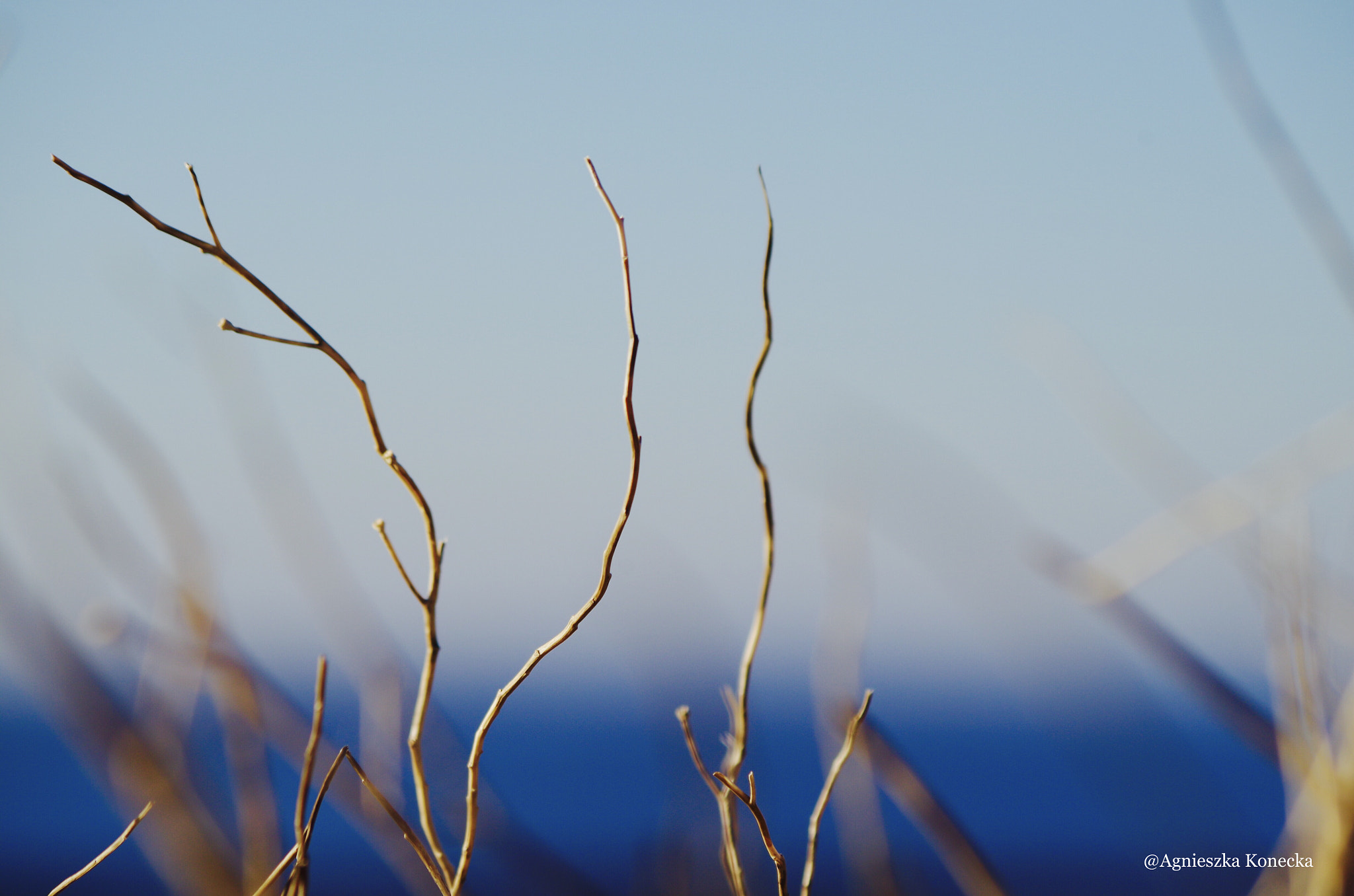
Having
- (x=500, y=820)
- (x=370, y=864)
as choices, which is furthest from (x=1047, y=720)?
(x=370, y=864)

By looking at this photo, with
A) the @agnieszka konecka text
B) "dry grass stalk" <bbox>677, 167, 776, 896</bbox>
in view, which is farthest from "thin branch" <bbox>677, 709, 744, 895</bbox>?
the @agnieszka konecka text

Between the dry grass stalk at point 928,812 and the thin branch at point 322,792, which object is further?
the dry grass stalk at point 928,812

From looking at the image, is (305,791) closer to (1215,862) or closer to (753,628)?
(753,628)

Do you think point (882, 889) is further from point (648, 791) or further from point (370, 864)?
point (648, 791)

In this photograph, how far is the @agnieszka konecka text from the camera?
560mm

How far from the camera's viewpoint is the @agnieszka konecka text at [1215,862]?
560 mm

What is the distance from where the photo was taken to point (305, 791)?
1.07ft

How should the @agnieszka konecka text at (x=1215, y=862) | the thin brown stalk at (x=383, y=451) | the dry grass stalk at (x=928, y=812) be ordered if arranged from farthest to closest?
the @agnieszka konecka text at (x=1215, y=862) → the dry grass stalk at (x=928, y=812) → the thin brown stalk at (x=383, y=451)

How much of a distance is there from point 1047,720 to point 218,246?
23.6 inches

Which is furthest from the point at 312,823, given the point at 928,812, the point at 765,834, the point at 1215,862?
the point at 1215,862

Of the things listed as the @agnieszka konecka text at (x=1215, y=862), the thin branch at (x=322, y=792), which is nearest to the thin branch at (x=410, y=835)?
the thin branch at (x=322, y=792)

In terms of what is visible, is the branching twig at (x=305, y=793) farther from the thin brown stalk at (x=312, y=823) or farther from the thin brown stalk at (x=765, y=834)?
the thin brown stalk at (x=765, y=834)

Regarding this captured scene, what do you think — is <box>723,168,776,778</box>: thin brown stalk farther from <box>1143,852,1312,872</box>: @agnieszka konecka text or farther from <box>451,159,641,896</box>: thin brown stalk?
<box>1143,852,1312,872</box>: @agnieszka konecka text

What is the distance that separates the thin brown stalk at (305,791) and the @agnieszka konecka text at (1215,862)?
56cm
